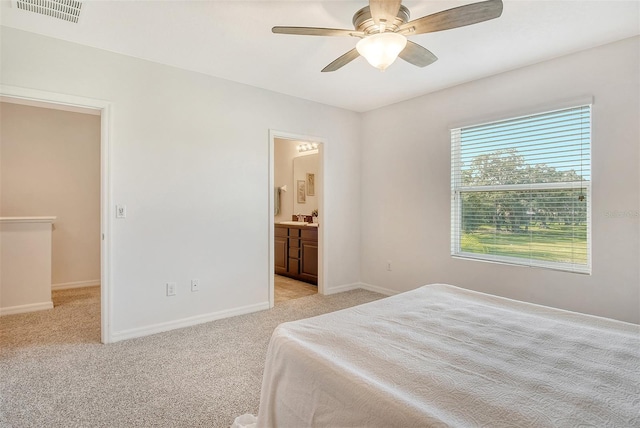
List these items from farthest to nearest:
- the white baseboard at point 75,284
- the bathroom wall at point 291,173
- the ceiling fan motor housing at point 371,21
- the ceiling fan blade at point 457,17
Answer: the bathroom wall at point 291,173, the white baseboard at point 75,284, the ceiling fan motor housing at point 371,21, the ceiling fan blade at point 457,17

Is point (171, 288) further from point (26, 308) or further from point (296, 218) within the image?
point (296, 218)

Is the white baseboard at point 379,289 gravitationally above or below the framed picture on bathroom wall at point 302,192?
below

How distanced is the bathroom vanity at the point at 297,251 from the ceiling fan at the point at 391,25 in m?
3.08

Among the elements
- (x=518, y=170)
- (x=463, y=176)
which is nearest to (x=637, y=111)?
(x=518, y=170)

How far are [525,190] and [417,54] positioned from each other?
1828 millimetres

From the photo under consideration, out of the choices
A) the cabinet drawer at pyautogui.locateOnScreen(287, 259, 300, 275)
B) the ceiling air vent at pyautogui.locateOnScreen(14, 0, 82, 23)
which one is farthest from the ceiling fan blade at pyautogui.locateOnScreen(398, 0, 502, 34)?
the cabinet drawer at pyautogui.locateOnScreen(287, 259, 300, 275)

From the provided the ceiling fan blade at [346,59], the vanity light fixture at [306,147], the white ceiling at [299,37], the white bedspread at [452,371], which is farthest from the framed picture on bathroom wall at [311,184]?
the white bedspread at [452,371]

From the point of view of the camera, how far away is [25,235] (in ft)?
12.3

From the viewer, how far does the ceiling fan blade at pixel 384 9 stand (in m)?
1.70

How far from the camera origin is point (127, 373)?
2.33m

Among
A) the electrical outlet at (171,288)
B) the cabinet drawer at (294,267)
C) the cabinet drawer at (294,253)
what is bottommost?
the cabinet drawer at (294,267)

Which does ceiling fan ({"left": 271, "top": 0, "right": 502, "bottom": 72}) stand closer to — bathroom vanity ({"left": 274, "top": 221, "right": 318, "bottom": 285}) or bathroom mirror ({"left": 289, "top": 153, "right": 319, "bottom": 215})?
bathroom vanity ({"left": 274, "top": 221, "right": 318, "bottom": 285})

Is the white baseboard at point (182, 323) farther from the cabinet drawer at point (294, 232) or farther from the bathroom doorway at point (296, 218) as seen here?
the cabinet drawer at point (294, 232)

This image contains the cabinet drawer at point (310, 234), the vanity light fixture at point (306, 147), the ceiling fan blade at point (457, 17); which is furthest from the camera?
the vanity light fixture at point (306, 147)
